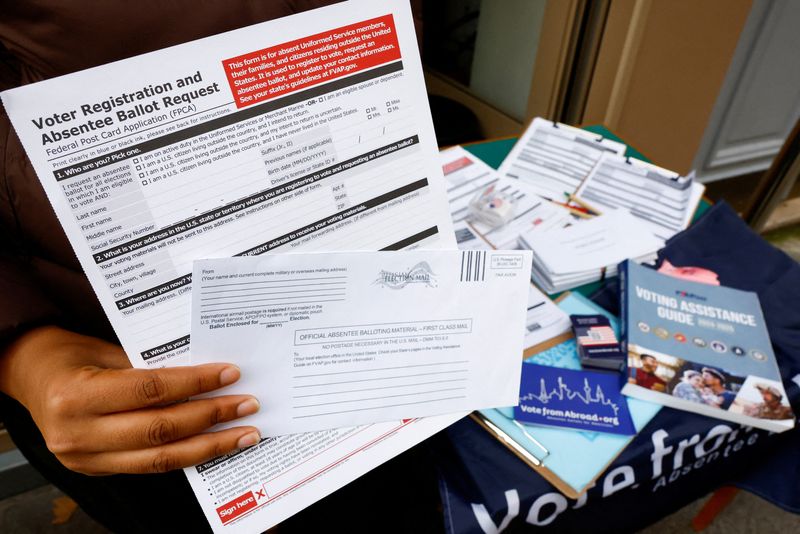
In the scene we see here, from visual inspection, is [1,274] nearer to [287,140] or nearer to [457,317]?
[287,140]

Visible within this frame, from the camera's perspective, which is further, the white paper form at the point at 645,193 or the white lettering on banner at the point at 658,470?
the white paper form at the point at 645,193

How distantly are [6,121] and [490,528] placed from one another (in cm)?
76

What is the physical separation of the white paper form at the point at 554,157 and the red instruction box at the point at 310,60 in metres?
0.76

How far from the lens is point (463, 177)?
3.68ft

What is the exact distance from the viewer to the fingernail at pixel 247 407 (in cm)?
44

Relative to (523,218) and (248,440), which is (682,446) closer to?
(523,218)

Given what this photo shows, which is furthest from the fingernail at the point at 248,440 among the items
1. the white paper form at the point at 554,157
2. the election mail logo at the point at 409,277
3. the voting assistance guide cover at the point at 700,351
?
the white paper form at the point at 554,157

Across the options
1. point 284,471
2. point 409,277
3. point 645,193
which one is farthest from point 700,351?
point 284,471

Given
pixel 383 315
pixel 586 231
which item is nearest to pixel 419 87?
pixel 383 315

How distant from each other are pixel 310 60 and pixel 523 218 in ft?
2.35

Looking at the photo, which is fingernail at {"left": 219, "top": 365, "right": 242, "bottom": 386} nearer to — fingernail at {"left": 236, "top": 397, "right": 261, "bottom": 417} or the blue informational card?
fingernail at {"left": 236, "top": 397, "right": 261, "bottom": 417}

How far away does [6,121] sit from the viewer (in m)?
0.48

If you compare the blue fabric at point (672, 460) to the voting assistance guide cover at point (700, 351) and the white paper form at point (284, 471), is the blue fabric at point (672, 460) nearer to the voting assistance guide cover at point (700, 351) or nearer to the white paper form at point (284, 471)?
the voting assistance guide cover at point (700, 351)

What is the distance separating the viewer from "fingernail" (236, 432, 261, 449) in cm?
45
